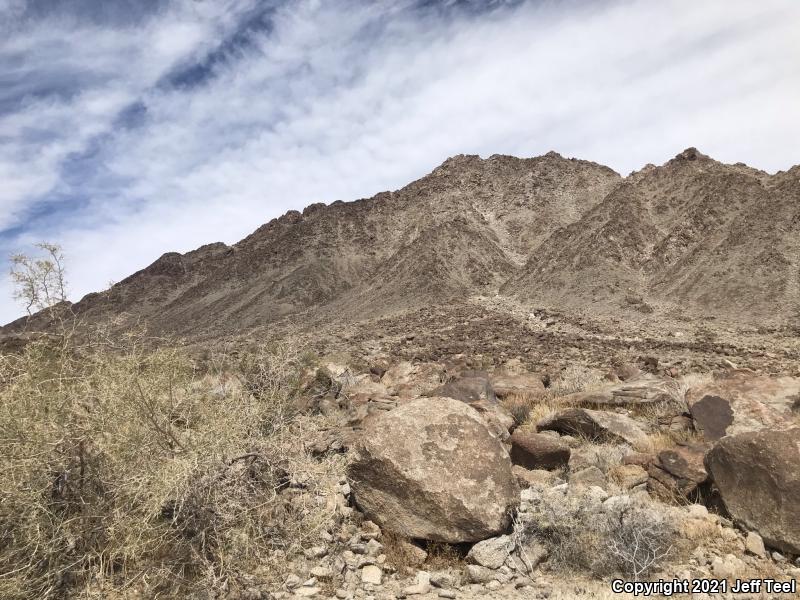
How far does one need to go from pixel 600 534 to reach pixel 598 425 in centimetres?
226

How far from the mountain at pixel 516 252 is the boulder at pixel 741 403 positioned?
1401 cm

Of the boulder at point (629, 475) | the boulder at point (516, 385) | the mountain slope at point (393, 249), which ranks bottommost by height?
the boulder at point (629, 475)

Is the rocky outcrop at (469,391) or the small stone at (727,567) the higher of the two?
the rocky outcrop at (469,391)

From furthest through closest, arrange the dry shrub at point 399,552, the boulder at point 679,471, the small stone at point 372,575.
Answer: the boulder at point 679,471 → the dry shrub at point 399,552 → the small stone at point 372,575

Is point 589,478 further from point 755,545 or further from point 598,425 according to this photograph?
point 755,545

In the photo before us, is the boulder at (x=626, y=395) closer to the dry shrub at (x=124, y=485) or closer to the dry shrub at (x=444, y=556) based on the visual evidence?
the dry shrub at (x=444, y=556)

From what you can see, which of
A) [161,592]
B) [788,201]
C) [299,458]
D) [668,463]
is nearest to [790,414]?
[668,463]

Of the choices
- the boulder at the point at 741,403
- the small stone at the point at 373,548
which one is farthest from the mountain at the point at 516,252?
the boulder at the point at 741,403

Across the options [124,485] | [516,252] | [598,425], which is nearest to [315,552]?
[124,485]

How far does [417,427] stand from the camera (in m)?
4.66

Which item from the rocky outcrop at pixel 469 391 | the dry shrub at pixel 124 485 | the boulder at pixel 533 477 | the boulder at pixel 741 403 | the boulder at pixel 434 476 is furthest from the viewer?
the rocky outcrop at pixel 469 391

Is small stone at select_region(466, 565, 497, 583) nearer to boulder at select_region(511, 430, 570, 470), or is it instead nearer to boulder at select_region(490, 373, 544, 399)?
boulder at select_region(511, 430, 570, 470)

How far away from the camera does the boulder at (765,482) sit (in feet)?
12.1

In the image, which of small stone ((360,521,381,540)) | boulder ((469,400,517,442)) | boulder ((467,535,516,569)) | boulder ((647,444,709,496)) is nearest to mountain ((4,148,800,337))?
boulder ((469,400,517,442))
